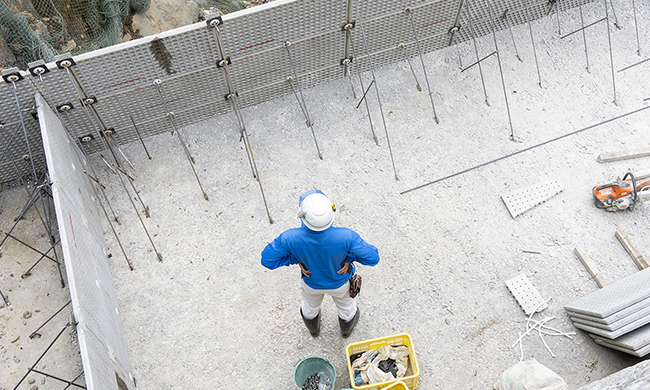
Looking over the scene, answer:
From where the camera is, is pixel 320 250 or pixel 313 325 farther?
pixel 313 325

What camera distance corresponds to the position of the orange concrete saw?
5.51 meters

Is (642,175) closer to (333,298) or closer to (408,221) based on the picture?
(408,221)

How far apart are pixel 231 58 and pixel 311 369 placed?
10.9 ft

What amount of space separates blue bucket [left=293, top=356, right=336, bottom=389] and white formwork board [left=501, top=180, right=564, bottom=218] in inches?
101

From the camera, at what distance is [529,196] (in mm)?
5734

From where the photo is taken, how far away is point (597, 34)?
7.13 m

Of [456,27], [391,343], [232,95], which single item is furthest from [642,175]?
[232,95]

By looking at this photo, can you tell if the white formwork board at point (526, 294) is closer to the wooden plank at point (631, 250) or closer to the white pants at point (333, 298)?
the wooden plank at point (631, 250)

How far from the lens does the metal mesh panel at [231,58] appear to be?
5246 millimetres

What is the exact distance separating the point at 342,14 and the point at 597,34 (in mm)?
3739

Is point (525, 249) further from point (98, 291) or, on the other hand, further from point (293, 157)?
point (98, 291)

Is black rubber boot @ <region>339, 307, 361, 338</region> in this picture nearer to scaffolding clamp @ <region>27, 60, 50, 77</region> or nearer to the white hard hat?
the white hard hat

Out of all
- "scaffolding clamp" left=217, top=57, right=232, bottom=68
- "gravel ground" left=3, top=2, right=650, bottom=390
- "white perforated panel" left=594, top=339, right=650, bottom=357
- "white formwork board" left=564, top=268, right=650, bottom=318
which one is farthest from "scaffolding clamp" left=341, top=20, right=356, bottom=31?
"white perforated panel" left=594, top=339, right=650, bottom=357

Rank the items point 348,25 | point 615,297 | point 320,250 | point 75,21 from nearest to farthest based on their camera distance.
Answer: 1. point 320,250
2. point 615,297
3. point 348,25
4. point 75,21
